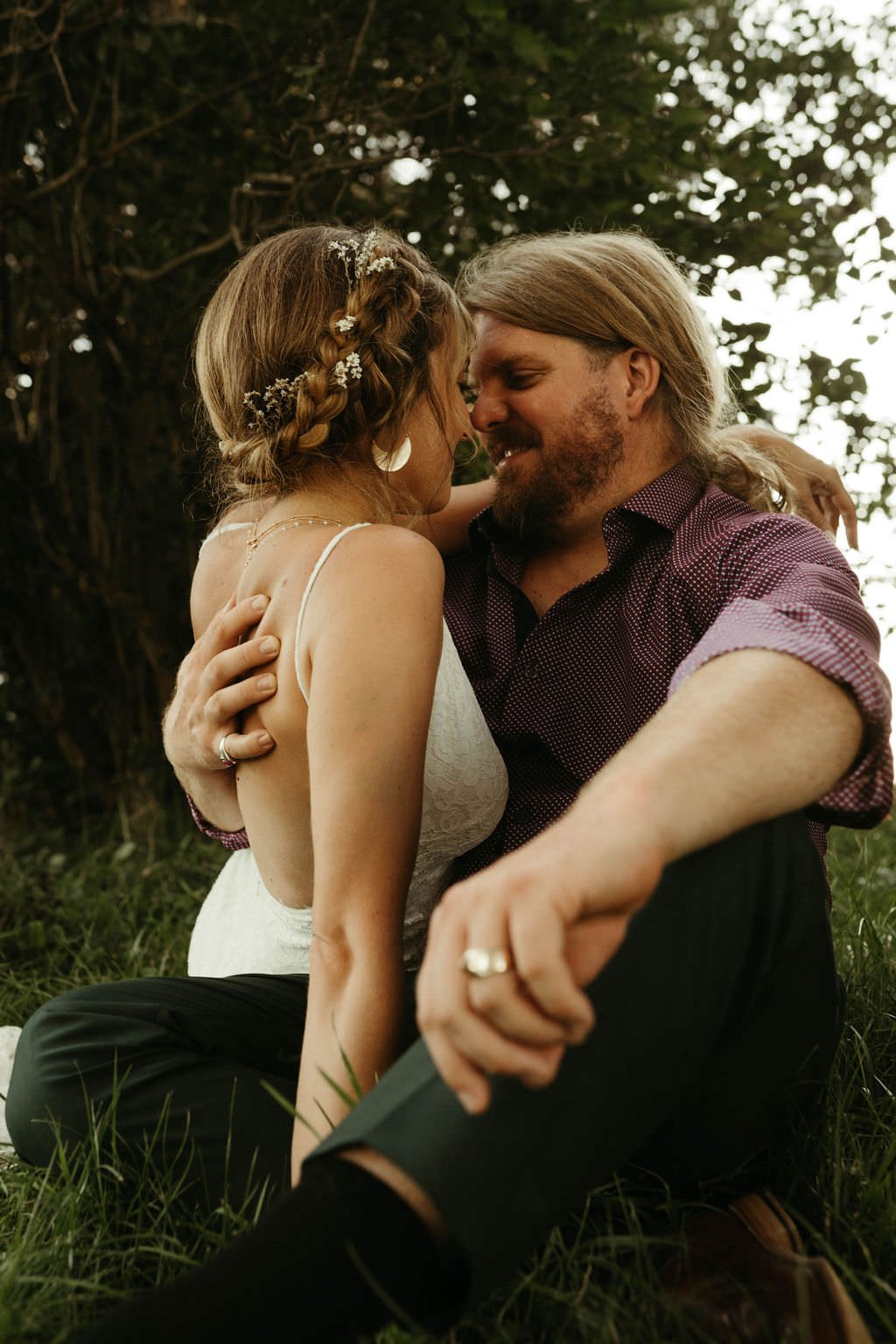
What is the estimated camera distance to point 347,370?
6.73ft

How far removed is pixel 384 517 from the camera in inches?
84.9

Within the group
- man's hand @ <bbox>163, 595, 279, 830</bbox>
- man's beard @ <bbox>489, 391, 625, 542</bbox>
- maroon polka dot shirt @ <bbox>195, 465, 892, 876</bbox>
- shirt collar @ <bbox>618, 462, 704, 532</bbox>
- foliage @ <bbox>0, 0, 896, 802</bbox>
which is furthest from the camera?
foliage @ <bbox>0, 0, 896, 802</bbox>

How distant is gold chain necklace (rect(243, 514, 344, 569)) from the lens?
2.03 m

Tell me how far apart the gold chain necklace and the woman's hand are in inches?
49.8

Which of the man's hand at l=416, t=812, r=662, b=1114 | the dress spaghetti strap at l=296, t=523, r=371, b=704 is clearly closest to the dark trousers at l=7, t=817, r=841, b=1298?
the man's hand at l=416, t=812, r=662, b=1114

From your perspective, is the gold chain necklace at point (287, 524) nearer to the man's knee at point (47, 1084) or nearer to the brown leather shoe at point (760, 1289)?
the man's knee at point (47, 1084)

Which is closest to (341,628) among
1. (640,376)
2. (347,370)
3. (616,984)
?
(347,370)

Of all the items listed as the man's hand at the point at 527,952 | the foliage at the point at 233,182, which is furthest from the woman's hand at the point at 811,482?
the man's hand at the point at 527,952

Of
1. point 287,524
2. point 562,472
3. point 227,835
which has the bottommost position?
point 227,835

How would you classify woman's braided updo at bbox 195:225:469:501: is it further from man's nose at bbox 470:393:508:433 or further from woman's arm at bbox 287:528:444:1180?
man's nose at bbox 470:393:508:433

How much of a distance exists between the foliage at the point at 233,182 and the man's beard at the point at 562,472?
3.06 ft

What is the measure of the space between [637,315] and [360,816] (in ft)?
5.49

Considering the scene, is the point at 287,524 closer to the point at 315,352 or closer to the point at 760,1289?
the point at 315,352

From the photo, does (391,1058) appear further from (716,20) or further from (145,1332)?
(716,20)
